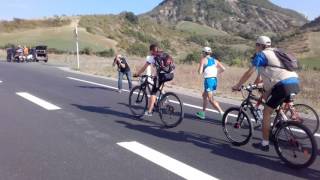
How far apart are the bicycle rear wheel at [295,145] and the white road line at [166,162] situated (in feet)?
4.58

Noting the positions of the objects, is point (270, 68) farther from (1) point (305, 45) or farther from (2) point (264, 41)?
(1) point (305, 45)

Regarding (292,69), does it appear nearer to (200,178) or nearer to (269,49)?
(269,49)

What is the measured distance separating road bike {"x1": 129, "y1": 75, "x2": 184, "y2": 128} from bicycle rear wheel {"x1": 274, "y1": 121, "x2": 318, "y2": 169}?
3.17 meters

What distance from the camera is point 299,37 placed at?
92.6 meters

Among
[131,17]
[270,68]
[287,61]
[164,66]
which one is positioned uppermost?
[131,17]

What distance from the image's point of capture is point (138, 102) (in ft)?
38.5

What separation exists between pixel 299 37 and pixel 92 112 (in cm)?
8545

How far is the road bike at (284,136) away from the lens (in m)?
6.96

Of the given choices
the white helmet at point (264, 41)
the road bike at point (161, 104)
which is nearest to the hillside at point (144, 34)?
the road bike at point (161, 104)

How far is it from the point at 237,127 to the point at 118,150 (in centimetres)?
214

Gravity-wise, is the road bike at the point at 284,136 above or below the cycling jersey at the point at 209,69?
below

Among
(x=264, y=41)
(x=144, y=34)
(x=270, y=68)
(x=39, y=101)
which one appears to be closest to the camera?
(x=270, y=68)

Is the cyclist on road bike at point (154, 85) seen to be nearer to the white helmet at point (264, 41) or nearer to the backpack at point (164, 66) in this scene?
the backpack at point (164, 66)

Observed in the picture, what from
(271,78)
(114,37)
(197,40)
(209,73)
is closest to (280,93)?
(271,78)
